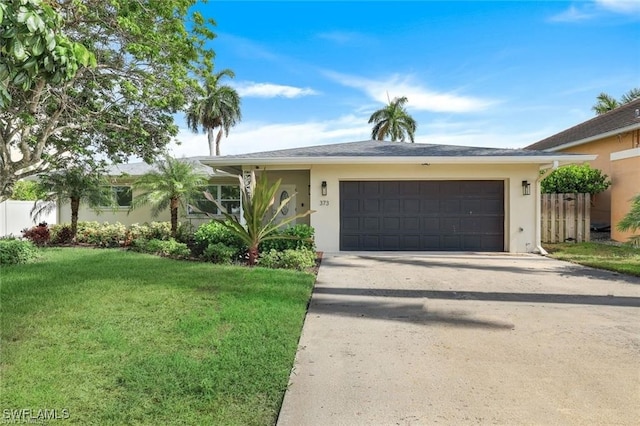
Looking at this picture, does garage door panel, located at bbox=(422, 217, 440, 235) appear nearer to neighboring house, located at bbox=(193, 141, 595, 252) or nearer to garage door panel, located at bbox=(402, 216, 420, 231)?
neighboring house, located at bbox=(193, 141, 595, 252)

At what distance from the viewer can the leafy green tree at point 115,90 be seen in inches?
271

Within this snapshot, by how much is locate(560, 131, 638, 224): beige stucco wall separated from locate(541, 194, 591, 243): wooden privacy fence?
126 centimetres

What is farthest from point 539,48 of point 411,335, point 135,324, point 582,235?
point 135,324

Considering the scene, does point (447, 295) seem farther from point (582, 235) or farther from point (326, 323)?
point (582, 235)

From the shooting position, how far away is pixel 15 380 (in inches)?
122

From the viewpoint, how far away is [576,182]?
13.2 m

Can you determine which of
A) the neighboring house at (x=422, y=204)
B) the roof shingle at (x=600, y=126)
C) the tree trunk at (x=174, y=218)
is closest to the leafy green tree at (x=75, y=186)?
the tree trunk at (x=174, y=218)

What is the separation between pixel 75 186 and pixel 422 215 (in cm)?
1069

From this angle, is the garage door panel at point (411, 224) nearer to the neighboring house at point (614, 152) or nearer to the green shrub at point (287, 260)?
the green shrub at point (287, 260)

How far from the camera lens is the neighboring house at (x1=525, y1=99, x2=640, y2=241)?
12367mm

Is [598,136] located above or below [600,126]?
below

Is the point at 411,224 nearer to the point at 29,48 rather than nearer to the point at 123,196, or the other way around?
the point at 29,48

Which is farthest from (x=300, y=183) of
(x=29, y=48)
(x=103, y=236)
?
(x=29, y=48)

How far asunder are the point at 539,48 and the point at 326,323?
10464 millimetres
